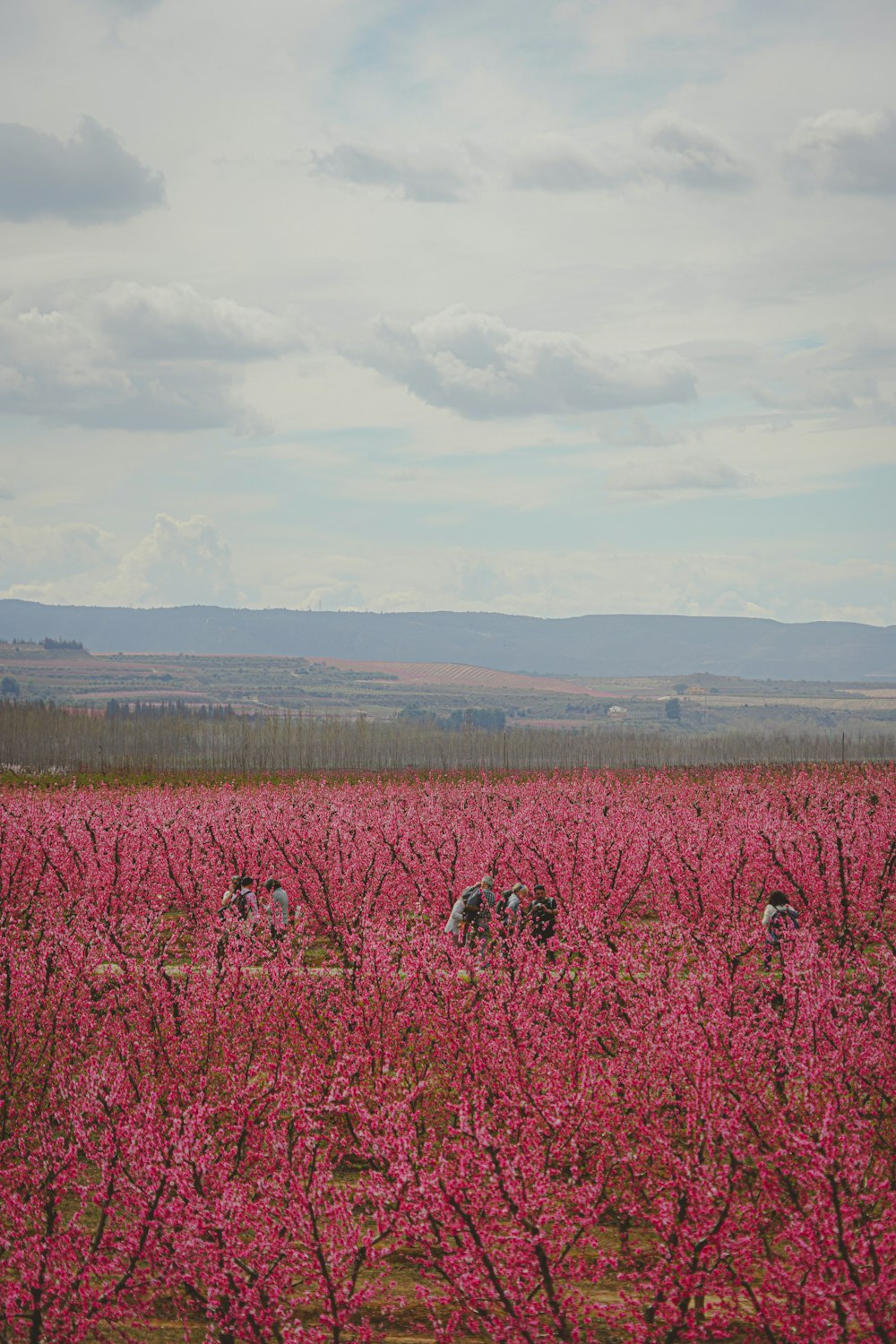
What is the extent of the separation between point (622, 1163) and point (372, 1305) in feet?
7.88

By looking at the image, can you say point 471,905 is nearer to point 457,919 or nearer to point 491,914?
point 491,914

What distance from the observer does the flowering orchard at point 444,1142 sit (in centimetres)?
823

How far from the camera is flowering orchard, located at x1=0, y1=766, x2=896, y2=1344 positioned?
27.0 feet

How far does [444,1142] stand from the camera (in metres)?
9.29

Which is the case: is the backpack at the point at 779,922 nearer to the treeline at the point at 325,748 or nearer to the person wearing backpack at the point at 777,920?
the person wearing backpack at the point at 777,920

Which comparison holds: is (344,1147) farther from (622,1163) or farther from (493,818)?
(493,818)

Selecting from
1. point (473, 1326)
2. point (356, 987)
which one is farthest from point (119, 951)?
point (473, 1326)

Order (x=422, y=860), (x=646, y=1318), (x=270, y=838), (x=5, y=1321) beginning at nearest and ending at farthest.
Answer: (x=5, y=1321) < (x=646, y=1318) < (x=422, y=860) < (x=270, y=838)

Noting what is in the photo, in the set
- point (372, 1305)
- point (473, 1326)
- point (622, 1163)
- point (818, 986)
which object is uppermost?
point (818, 986)

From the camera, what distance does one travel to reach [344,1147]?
13219 millimetres

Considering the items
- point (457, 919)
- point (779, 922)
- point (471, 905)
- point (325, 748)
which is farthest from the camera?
point (325, 748)

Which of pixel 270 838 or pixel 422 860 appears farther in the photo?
pixel 270 838

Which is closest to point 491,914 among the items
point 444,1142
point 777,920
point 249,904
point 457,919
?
point 457,919

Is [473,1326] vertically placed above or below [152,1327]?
above
